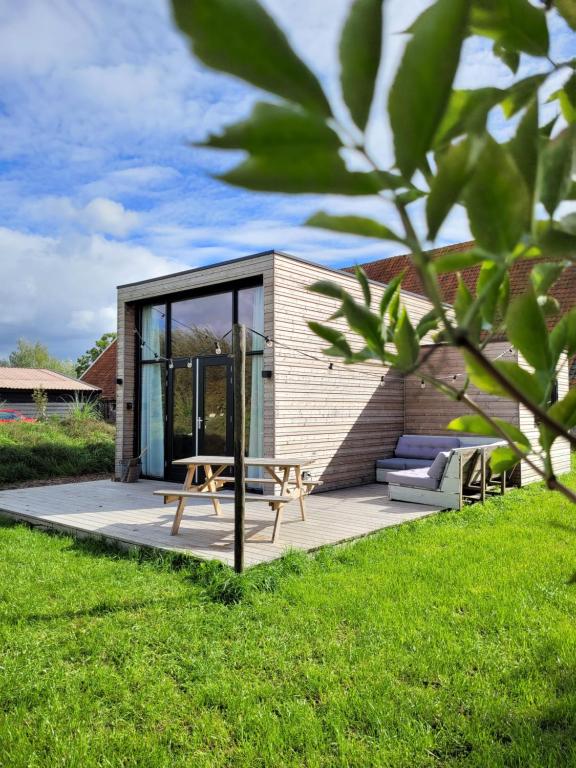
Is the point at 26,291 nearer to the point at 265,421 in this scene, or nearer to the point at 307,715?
the point at 265,421

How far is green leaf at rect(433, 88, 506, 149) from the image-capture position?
27cm

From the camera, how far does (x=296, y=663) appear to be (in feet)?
10.3

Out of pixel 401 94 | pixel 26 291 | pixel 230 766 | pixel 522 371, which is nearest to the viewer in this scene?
pixel 401 94

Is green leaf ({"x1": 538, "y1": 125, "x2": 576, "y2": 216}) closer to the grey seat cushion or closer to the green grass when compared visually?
the grey seat cushion

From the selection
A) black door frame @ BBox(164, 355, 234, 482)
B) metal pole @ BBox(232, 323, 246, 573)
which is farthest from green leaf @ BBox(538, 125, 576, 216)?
black door frame @ BBox(164, 355, 234, 482)

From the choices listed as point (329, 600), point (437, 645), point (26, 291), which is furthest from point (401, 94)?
point (26, 291)

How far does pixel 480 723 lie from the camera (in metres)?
2.55

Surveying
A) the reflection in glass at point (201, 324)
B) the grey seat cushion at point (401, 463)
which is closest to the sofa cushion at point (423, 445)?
the grey seat cushion at point (401, 463)

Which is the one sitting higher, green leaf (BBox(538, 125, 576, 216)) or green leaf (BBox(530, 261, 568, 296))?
green leaf (BBox(538, 125, 576, 216))

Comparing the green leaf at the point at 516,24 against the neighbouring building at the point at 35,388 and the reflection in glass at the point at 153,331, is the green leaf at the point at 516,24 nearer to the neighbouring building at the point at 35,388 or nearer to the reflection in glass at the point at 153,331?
the reflection in glass at the point at 153,331

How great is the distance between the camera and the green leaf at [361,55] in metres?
0.23

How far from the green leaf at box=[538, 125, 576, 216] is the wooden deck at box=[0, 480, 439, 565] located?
4825 millimetres

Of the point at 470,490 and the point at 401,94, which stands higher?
the point at 401,94

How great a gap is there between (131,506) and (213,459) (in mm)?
1430
